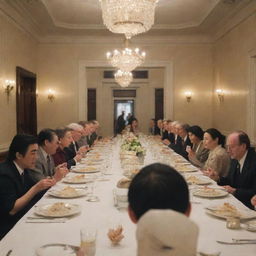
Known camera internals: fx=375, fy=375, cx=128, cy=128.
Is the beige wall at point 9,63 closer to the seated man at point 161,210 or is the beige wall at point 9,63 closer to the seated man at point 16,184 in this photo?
the seated man at point 16,184

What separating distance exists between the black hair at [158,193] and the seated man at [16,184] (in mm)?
1741

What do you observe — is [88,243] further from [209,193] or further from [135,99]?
[135,99]

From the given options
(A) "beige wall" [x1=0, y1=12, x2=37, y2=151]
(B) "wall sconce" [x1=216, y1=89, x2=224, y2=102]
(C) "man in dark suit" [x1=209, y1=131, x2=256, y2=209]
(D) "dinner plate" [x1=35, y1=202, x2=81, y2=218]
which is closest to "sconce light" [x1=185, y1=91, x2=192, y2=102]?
(B) "wall sconce" [x1=216, y1=89, x2=224, y2=102]

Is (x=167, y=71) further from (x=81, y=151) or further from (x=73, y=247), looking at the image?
(x=73, y=247)

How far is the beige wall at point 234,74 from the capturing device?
7094mm

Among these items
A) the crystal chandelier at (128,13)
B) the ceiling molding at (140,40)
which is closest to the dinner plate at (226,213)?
the crystal chandelier at (128,13)

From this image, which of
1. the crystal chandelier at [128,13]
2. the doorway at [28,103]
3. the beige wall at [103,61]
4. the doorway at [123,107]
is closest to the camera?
the crystal chandelier at [128,13]

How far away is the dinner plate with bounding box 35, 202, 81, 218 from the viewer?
2.13 m

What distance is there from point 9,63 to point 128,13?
3541 mm

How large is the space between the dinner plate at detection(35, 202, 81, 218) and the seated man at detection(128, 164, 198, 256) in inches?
51.6

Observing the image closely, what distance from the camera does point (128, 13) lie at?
4.21 m

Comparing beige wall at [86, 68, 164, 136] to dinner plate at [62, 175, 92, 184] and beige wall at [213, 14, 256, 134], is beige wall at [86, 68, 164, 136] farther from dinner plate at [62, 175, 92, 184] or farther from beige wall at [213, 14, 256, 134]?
dinner plate at [62, 175, 92, 184]

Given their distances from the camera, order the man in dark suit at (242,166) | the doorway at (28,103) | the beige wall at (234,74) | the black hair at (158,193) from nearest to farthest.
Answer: the black hair at (158,193), the man in dark suit at (242,166), the beige wall at (234,74), the doorway at (28,103)

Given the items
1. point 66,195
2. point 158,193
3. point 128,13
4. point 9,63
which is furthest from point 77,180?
point 9,63
